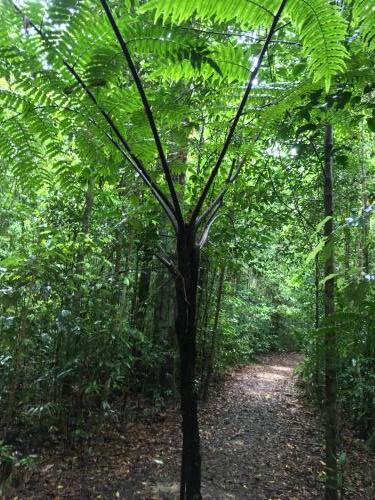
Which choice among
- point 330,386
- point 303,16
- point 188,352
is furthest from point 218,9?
point 330,386

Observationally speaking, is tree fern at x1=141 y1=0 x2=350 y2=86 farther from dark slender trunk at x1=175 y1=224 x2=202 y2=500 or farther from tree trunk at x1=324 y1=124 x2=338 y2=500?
tree trunk at x1=324 y1=124 x2=338 y2=500

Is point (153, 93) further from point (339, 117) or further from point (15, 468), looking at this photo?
point (15, 468)

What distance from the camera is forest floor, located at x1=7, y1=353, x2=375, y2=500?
3.57 m

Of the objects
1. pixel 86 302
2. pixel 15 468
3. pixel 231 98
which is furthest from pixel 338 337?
pixel 15 468

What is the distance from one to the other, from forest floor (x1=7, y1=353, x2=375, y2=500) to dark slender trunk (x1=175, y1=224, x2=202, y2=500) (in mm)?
1874

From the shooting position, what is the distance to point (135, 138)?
7.07 ft

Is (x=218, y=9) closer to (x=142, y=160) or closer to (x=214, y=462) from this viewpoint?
(x=142, y=160)

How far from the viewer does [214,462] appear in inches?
173

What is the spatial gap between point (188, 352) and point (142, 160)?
1.17 m

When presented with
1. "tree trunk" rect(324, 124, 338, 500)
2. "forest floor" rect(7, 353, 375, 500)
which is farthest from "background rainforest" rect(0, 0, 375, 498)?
"forest floor" rect(7, 353, 375, 500)

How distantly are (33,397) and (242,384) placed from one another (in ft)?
21.1

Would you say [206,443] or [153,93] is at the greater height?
[153,93]

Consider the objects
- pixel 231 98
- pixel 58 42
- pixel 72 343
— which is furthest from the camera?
pixel 72 343

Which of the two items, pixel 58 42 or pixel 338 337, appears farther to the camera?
pixel 338 337
